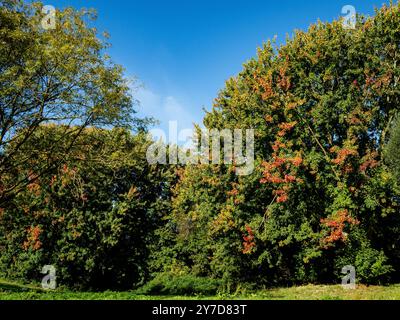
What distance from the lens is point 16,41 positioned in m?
14.9

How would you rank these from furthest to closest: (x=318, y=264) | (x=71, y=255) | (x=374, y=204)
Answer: (x=71, y=255) < (x=318, y=264) < (x=374, y=204)

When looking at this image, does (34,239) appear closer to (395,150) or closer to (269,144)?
(269,144)

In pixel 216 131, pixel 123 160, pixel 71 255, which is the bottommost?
pixel 71 255

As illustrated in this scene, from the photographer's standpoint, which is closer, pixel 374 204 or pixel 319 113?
pixel 374 204

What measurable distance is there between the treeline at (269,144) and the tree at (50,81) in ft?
Result: 0.20

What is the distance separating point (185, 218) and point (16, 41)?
2111cm

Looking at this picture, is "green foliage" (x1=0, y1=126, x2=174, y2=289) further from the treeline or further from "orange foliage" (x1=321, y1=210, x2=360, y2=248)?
"orange foliage" (x1=321, y1=210, x2=360, y2=248)

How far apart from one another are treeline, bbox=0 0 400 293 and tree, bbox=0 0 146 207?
61mm

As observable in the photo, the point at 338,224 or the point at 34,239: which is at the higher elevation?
the point at 338,224

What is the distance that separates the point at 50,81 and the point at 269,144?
45.8 ft

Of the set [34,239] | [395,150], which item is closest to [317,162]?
[395,150]

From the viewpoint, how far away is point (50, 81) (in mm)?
15828

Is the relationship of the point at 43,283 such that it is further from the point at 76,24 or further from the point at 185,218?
the point at 76,24
